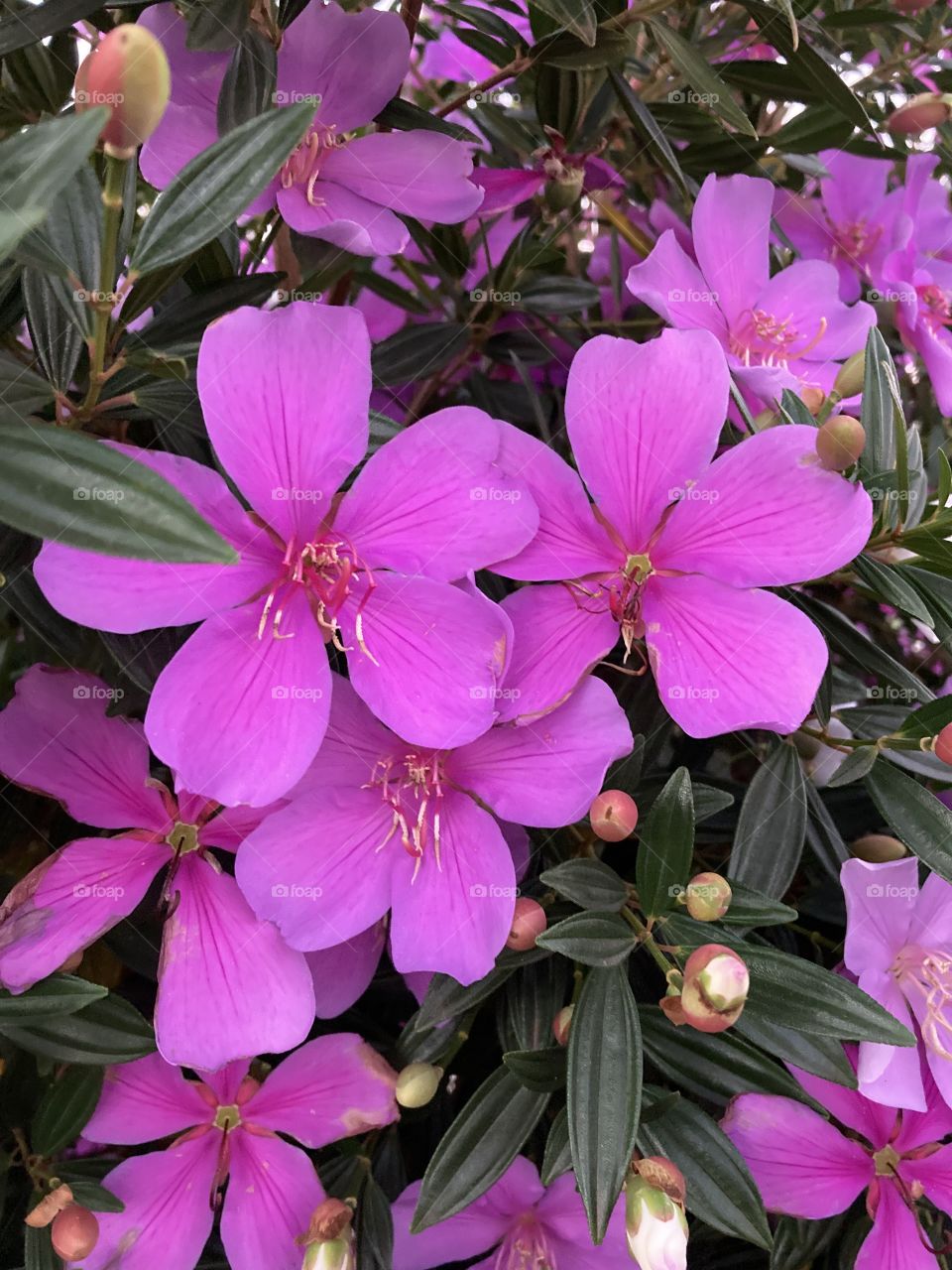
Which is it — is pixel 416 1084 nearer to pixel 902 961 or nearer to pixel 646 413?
pixel 902 961

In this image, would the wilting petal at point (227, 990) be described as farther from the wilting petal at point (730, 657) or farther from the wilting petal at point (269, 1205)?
the wilting petal at point (730, 657)

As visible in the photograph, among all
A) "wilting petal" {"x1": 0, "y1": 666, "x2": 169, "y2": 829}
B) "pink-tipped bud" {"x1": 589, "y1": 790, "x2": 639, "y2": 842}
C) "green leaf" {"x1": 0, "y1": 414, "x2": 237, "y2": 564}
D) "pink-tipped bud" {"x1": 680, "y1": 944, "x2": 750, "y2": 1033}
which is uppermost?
"green leaf" {"x1": 0, "y1": 414, "x2": 237, "y2": 564}

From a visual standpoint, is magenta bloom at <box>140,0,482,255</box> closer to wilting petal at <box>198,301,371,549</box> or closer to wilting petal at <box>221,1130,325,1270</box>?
wilting petal at <box>198,301,371,549</box>

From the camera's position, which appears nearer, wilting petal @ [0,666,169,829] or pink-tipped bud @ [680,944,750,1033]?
pink-tipped bud @ [680,944,750,1033]

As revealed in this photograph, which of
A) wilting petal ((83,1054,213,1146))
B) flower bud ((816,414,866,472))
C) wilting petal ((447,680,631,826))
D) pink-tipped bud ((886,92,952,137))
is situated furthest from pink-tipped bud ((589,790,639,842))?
pink-tipped bud ((886,92,952,137))

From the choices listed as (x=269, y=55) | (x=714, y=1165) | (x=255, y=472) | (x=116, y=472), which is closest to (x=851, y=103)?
(x=269, y=55)

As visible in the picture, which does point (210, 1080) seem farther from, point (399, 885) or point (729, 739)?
point (729, 739)
